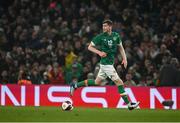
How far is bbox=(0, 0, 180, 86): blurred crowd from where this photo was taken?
20.3 metres

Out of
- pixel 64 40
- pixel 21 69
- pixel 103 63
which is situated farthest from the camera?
pixel 64 40

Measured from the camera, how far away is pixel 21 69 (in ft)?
68.9

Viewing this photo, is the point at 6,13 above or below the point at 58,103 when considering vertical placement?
above

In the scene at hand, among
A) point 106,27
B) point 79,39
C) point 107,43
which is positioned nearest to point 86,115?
point 107,43

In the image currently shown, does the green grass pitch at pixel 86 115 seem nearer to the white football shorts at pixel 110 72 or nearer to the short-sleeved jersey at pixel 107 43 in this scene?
the white football shorts at pixel 110 72

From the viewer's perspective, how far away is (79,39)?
73.2ft

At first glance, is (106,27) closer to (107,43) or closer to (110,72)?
(107,43)

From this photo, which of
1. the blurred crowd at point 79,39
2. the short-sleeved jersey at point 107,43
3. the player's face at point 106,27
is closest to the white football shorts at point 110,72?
the short-sleeved jersey at point 107,43

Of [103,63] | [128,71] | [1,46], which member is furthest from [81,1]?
[103,63]

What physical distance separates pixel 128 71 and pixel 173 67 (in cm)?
159

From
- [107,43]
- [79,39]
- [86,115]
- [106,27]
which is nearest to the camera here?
[106,27]

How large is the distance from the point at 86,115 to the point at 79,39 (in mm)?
7490

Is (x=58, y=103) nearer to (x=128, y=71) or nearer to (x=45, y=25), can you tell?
(x=128, y=71)

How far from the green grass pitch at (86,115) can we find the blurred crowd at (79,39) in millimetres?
3023
